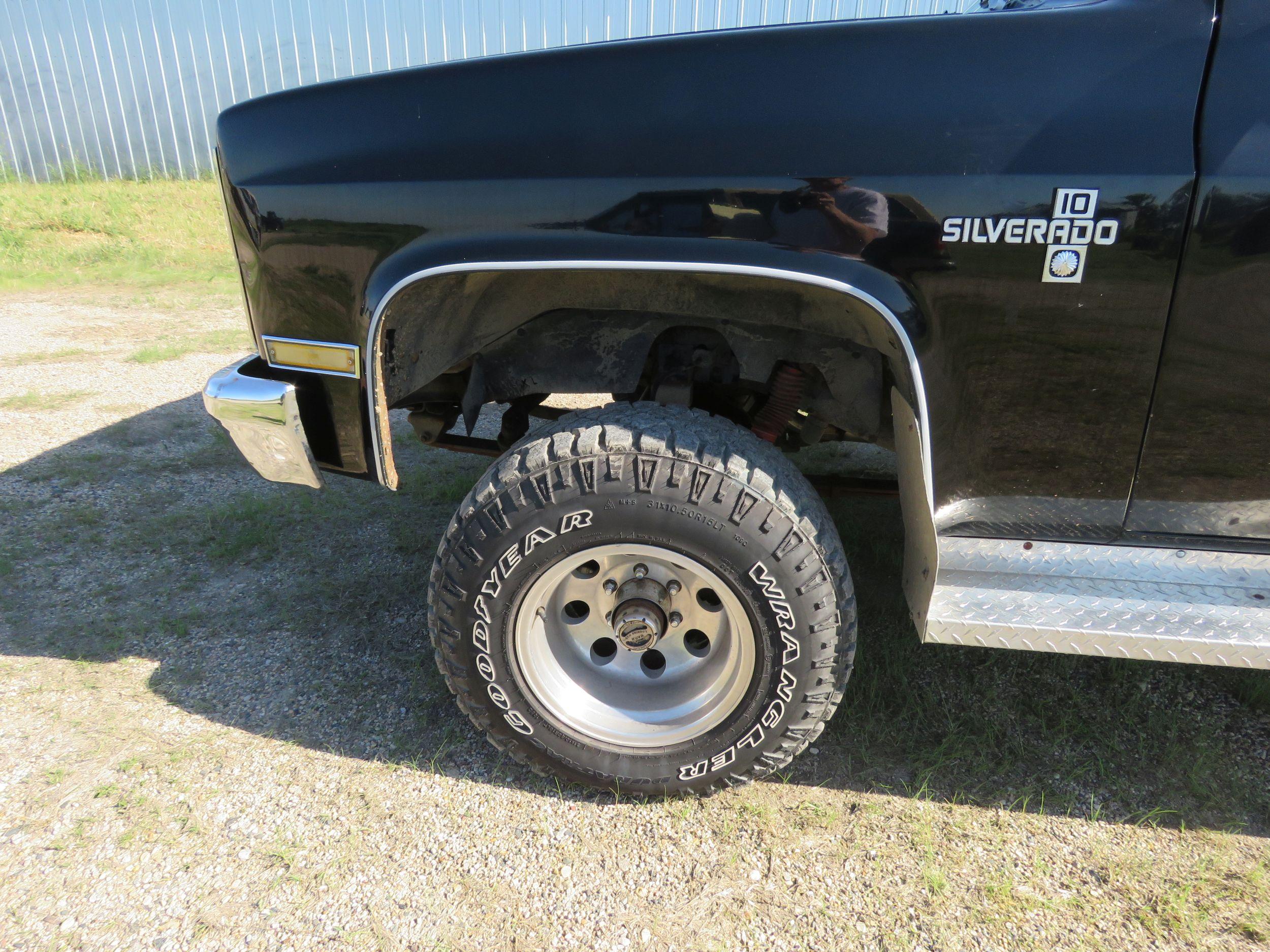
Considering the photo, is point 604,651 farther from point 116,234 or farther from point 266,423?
point 116,234

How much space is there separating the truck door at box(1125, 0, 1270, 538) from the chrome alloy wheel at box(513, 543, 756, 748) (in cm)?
106

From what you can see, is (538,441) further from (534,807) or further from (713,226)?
(534,807)

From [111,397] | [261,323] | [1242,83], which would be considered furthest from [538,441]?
[111,397]

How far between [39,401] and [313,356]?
175 inches

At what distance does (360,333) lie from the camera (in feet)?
6.83

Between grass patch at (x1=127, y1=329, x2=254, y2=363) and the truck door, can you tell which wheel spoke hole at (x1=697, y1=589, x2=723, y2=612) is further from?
grass patch at (x1=127, y1=329, x2=254, y2=363)

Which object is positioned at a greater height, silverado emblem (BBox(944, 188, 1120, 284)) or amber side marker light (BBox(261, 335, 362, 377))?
silverado emblem (BBox(944, 188, 1120, 284))

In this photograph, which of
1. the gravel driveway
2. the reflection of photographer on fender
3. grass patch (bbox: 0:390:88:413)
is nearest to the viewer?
the reflection of photographer on fender

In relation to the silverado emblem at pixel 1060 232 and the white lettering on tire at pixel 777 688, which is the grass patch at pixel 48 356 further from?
the silverado emblem at pixel 1060 232

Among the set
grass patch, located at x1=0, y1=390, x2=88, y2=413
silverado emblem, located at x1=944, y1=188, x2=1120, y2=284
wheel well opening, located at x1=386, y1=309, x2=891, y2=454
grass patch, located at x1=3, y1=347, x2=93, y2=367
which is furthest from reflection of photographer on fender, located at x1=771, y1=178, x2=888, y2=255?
grass patch, located at x1=3, y1=347, x2=93, y2=367

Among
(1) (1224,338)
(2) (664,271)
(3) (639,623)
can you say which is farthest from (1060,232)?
(3) (639,623)

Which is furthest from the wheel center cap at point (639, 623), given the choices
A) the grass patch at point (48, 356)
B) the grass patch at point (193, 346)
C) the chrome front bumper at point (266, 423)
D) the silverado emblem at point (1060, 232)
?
the grass patch at point (48, 356)

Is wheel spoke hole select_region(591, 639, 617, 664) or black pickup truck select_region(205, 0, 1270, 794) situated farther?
wheel spoke hole select_region(591, 639, 617, 664)

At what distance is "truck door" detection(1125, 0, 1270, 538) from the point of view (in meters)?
1.58
